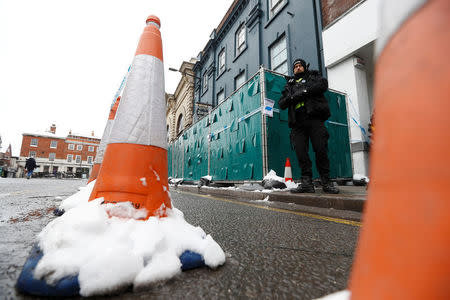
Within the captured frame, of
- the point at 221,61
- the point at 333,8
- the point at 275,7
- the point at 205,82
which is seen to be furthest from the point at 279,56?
the point at 205,82

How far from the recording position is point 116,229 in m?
0.91

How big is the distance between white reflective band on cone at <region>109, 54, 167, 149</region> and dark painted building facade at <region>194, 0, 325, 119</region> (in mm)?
7131

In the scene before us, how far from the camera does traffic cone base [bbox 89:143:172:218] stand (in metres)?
1.13

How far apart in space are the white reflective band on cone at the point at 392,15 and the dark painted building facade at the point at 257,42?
7.84 m

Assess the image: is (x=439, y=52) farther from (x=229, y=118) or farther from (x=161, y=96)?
(x=229, y=118)

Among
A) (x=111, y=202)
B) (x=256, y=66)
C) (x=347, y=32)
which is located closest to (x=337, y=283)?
(x=111, y=202)

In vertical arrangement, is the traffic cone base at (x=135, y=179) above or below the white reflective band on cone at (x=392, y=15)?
below

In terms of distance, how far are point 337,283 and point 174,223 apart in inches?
27.7

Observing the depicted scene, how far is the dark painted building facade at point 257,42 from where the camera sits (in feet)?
25.5

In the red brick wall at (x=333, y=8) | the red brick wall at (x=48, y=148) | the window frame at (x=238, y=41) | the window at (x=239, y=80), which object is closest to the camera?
the red brick wall at (x=333, y=8)

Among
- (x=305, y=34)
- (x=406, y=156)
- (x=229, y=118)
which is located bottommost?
(x=406, y=156)

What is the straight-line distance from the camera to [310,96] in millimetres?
3617

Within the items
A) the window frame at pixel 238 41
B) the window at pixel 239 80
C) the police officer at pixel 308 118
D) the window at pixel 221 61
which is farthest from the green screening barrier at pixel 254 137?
the window at pixel 221 61

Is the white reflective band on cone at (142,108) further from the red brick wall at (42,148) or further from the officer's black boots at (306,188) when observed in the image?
the red brick wall at (42,148)
